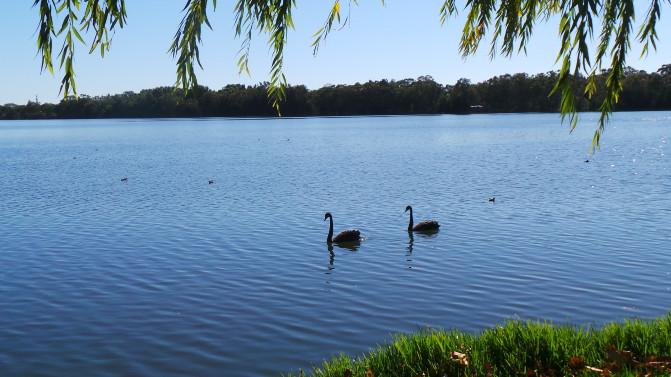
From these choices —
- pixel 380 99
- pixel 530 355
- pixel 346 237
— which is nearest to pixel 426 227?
pixel 346 237

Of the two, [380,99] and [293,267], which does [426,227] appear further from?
[380,99]

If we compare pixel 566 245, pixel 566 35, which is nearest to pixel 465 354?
pixel 566 35

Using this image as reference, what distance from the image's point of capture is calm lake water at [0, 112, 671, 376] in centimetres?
1052

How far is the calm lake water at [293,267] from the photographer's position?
34.5 ft

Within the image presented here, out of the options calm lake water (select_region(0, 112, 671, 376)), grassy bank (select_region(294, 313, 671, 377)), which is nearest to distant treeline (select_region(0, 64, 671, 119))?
calm lake water (select_region(0, 112, 671, 376))

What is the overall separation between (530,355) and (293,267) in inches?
356

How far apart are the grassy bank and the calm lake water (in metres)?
2.72

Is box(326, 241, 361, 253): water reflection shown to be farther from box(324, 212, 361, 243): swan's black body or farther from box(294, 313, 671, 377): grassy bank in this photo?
box(294, 313, 671, 377): grassy bank

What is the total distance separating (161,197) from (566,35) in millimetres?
24448

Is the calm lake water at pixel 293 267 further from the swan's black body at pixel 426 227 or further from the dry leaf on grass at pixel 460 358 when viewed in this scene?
the dry leaf on grass at pixel 460 358

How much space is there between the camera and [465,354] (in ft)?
22.3

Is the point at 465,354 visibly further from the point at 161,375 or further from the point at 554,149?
the point at 554,149

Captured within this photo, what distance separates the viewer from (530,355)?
6.68 metres

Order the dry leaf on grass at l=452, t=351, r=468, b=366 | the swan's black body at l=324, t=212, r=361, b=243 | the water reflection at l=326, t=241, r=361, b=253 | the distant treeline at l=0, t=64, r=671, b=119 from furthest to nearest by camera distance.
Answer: the distant treeline at l=0, t=64, r=671, b=119
the swan's black body at l=324, t=212, r=361, b=243
the water reflection at l=326, t=241, r=361, b=253
the dry leaf on grass at l=452, t=351, r=468, b=366
